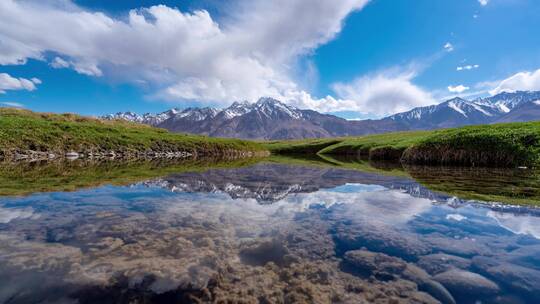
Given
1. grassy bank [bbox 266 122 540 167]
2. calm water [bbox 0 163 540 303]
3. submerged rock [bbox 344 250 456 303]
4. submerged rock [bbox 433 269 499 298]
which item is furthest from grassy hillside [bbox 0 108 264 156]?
grassy bank [bbox 266 122 540 167]

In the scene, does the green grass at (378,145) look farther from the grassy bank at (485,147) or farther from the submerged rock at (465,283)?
the submerged rock at (465,283)

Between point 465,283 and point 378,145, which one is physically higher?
point 378,145

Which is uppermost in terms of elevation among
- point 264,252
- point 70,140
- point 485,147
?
point 70,140

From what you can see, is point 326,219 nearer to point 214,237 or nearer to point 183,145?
point 214,237

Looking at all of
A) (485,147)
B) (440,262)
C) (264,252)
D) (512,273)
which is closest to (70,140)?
(264,252)

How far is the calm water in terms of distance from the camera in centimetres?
396

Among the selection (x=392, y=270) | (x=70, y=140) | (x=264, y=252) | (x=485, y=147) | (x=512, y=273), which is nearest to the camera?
(x=512, y=273)

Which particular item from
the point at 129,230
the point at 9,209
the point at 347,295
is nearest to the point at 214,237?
the point at 129,230

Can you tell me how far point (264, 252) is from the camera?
5609 millimetres

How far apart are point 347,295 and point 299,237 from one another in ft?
8.24

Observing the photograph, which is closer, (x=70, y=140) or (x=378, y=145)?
(x=70, y=140)

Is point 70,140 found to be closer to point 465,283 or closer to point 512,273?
point 465,283

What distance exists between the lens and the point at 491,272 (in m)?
4.59

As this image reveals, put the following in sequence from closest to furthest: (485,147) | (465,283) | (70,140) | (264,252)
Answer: (465,283) → (264,252) → (485,147) → (70,140)
